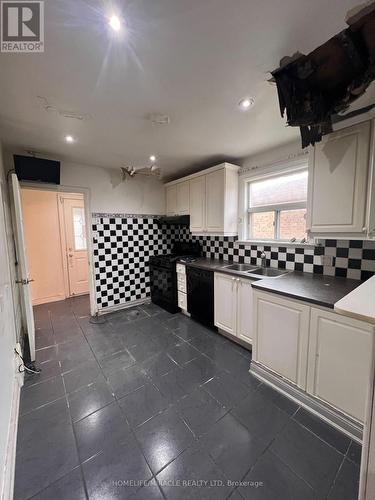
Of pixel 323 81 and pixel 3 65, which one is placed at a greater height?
pixel 3 65

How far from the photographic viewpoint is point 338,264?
1987 mm

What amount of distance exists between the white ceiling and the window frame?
1.08 ft

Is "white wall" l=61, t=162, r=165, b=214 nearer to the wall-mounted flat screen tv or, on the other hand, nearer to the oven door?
the wall-mounted flat screen tv

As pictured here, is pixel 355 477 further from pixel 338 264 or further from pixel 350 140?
pixel 350 140

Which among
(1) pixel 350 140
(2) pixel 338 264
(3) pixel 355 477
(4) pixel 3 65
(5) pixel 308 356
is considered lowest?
(3) pixel 355 477

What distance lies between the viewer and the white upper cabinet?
2.73 metres

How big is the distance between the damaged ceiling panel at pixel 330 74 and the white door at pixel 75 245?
4033 mm

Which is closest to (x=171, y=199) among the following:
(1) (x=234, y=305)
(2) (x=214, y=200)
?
(2) (x=214, y=200)

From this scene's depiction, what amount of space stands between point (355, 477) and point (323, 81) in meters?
2.16

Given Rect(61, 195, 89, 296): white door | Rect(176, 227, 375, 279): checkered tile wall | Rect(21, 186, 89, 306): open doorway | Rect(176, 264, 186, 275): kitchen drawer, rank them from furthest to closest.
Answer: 1. Rect(61, 195, 89, 296): white door
2. Rect(21, 186, 89, 306): open doorway
3. Rect(176, 264, 186, 275): kitchen drawer
4. Rect(176, 227, 375, 279): checkered tile wall

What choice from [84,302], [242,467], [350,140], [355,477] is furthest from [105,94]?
[84,302]

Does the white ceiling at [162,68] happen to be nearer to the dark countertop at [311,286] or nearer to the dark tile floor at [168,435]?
the dark countertop at [311,286]

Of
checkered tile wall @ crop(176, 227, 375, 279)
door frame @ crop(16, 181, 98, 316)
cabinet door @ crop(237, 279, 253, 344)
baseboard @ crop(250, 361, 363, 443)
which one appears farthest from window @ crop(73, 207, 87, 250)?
baseboard @ crop(250, 361, 363, 443)

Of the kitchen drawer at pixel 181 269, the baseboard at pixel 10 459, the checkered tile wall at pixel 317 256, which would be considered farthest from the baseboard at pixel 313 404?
the baseboard at pixel 10 459
